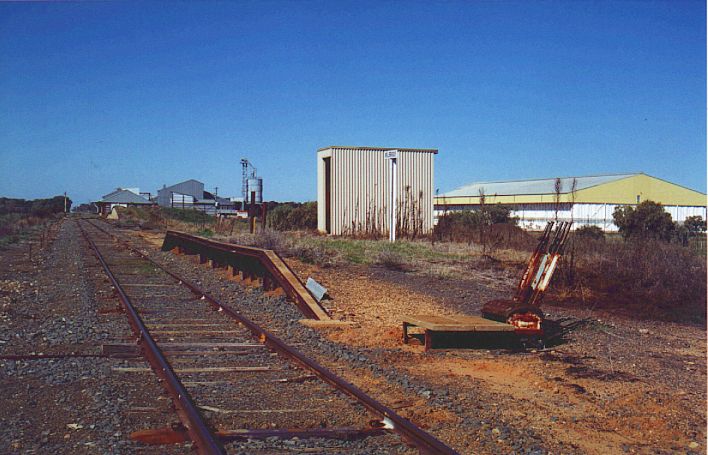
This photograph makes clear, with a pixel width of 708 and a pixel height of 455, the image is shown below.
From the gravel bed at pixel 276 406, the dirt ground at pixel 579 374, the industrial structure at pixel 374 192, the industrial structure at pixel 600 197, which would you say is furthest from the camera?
the industrial structure at pixel 600 197

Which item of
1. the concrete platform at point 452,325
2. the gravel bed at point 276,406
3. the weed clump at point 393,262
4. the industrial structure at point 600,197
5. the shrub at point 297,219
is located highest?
the industrial structure at point 600,197

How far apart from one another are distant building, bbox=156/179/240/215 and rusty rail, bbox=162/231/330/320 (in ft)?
293

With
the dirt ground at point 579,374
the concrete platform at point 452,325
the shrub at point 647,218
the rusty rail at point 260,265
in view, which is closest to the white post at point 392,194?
the rusty rail at point 260,265

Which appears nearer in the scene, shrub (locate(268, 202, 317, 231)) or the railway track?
the railway track

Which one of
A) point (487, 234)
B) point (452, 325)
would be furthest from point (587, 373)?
point (487, 234)

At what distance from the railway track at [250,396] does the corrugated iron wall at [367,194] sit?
70.0ft

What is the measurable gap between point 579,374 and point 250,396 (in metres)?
3.54

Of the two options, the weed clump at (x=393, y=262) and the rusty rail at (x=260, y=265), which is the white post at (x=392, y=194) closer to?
the rusty rail at (x=260, y=265)

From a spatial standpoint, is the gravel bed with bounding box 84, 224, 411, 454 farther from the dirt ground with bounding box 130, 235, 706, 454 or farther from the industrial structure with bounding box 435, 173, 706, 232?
the industrial structure with bounding box 435, 173, 706, 232

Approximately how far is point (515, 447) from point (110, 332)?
6027mm

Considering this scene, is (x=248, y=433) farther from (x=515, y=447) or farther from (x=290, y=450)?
(x=515, y=447)

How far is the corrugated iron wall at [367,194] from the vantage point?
31453 mm

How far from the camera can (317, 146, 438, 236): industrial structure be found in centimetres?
3133

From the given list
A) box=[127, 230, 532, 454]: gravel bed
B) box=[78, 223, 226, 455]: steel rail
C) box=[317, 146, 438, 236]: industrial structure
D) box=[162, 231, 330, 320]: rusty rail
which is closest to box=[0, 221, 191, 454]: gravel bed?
box=[78, 223, 226, 455]: steel rail
